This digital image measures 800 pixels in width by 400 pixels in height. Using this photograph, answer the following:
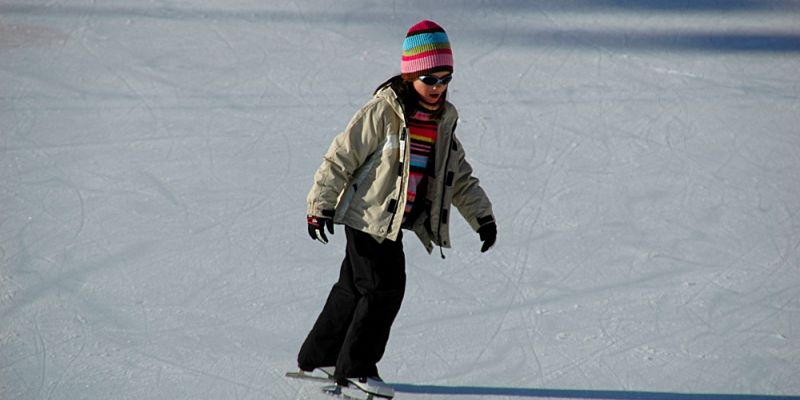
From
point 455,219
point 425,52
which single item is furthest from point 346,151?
point 455,219

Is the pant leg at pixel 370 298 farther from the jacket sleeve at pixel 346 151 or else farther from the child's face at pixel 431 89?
the child's face at pixel 431 89

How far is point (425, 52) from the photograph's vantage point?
3.45 metres

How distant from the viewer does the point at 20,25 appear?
714cm

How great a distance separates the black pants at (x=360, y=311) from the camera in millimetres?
3611

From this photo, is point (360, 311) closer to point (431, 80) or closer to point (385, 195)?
point (385, 195)

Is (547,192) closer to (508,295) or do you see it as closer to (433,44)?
(508,295)

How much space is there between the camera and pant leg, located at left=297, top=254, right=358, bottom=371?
3721mm

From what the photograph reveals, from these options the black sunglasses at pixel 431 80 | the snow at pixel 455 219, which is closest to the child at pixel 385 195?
the black sunglasses at pixel 431 80

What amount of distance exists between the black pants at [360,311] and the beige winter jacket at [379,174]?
0.09 m

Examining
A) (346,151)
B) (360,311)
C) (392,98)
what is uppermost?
(392,98)

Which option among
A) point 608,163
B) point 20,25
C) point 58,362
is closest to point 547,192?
point 608,163

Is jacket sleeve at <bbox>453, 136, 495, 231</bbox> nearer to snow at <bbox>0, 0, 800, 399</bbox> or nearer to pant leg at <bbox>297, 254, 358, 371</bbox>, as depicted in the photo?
pant leg at <bbox>297, 254, 358, 371</bbox>

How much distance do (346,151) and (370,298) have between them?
1.67 ft

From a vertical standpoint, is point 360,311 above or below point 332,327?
above
